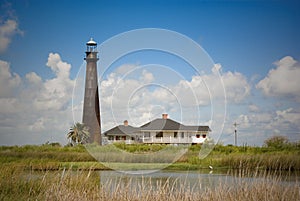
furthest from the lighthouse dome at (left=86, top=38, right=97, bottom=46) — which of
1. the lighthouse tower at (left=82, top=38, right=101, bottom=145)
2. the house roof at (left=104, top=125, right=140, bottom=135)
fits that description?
the house roof at (left=104, top=125, right=140, bottom=135)

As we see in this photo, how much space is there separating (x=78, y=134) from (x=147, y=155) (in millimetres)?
8966

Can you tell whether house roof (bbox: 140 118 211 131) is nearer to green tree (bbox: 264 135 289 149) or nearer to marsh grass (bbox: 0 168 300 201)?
green tree (bbox: 264 135 289 149)

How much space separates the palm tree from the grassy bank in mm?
2597

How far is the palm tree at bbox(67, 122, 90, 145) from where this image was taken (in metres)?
35.8

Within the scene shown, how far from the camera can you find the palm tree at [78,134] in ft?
117

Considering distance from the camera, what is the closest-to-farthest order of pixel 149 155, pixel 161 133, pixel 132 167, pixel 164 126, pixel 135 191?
pixel 135 191 → pixel 132 167 → pixel 149 155 → pixel 161 133 → pixel 164 126

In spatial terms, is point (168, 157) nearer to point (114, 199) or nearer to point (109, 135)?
point (109, 135)

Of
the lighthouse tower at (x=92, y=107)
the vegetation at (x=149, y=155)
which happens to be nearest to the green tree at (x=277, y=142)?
the vegetation at (x=149, y=155)

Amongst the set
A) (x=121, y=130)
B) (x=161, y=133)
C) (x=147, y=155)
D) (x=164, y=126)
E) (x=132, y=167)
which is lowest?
(x=132, y=167)

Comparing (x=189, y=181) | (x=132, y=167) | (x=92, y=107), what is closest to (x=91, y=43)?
(x=92, y=107)

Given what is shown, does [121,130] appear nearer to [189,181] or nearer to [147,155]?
[147,155]

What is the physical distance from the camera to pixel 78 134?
122 ft

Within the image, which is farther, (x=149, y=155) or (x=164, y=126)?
(x=164, y=126)

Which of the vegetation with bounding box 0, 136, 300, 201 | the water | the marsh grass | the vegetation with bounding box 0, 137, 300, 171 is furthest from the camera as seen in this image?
the vegetation with bounding box 0, 137, 300, 171
